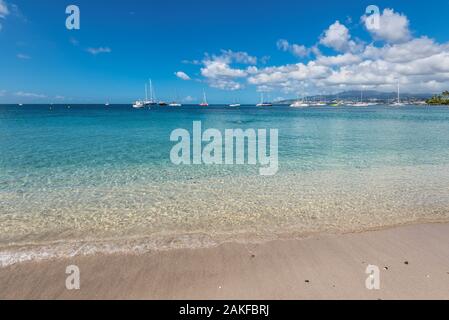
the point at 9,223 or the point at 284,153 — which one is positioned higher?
the point at 284,153

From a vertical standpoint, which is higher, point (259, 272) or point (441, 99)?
point (441, 99)

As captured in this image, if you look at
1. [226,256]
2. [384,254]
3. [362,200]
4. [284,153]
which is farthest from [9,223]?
[284,153]

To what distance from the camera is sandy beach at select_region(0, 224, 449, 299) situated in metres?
4.42

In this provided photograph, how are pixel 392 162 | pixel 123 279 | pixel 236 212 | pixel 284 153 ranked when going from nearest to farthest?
pixel 123 279, pixel 236 212, pixel 392 162, pixel 284 153

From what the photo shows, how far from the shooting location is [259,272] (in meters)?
4.96

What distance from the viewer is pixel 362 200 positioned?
29.1 feet

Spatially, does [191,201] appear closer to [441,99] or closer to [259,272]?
[259,272]

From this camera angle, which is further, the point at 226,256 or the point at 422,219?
the point at 422,219

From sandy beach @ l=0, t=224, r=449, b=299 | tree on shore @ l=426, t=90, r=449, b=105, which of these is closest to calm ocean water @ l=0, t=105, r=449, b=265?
sandy beach @ l=0, t=224, r=449, b=299

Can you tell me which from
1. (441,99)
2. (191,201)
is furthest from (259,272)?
(441,99)

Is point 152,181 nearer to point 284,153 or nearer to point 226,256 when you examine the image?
point 226,256

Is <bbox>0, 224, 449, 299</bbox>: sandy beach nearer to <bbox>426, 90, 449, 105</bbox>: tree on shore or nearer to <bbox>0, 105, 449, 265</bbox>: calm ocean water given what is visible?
<bbox>0, 105, 449, 265</bbox>: calm ocean water

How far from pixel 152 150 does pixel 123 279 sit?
1462 centimetres
